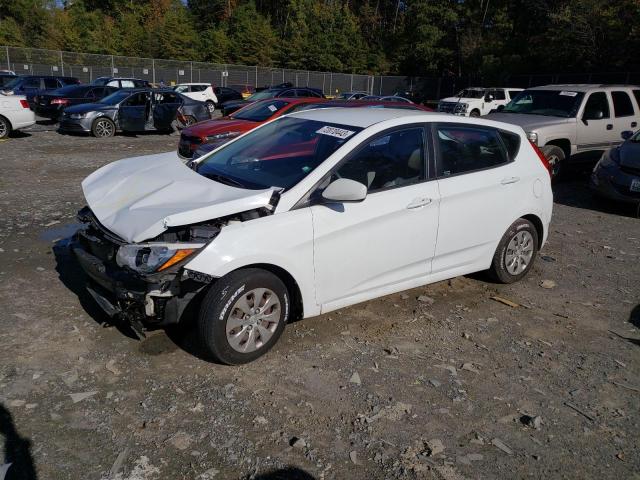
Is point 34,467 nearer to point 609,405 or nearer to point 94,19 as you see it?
point 609,405

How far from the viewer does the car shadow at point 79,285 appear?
4277 mm

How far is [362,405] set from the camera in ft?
11.4

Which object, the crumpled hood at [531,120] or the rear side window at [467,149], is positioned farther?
the crumpled hood at [531,120]

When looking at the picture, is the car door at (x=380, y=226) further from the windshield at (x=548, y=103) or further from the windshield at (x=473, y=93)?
the windshield at (x=473, y=93)

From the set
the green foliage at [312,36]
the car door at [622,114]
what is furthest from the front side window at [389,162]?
Answer: the green foliage at [312,36]

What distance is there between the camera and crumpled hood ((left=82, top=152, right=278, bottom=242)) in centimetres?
359

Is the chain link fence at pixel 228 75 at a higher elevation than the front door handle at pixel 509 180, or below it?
higher

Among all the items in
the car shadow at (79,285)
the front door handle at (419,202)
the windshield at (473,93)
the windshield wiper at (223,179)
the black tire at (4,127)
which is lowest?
the car shadow at (79,285)

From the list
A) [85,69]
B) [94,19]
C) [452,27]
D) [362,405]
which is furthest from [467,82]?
[362,405]

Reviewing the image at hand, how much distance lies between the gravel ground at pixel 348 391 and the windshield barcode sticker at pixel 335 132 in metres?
1.52

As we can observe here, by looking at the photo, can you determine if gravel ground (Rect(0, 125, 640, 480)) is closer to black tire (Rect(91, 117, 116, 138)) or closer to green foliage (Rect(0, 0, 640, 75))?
black tire (Rect(91, 117, 116, 138))

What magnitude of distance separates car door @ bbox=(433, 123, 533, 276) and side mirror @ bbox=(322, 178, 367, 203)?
3.39 ft

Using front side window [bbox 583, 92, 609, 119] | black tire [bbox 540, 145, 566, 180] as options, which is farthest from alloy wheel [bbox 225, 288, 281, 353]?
front side window [bbox 583, 92, 609, 119]

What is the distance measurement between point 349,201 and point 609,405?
2.20 m
